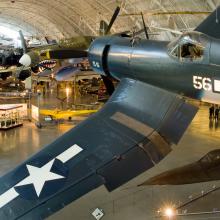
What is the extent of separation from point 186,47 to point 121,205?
302cm

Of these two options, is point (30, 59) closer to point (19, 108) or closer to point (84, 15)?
point (19, 108)

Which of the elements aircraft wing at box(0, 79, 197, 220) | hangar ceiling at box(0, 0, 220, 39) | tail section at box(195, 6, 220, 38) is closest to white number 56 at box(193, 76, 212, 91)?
aircraft wing at box(0, 79, 197, 220)

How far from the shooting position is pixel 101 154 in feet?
16.0

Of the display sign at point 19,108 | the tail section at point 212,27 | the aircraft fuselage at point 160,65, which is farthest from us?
the display sign at point 19,108

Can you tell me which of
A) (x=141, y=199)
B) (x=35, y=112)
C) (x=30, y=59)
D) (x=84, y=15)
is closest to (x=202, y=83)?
(x=141, y=199)

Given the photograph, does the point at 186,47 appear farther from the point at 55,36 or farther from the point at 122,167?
the point at 55,36

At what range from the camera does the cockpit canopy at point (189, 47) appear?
559cm

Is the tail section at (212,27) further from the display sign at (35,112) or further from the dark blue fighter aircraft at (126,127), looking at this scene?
the display sign at (35,112)

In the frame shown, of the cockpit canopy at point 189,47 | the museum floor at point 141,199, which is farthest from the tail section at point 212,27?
the museum floor at point 141,199

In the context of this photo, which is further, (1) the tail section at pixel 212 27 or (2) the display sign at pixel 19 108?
(2) the display sign at pixel 19 108

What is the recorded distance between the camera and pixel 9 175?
179 inches

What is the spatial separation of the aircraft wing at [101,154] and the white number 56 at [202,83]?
505 millimetres

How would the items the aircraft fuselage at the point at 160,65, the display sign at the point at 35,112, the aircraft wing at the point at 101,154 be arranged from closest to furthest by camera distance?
the aircraft wing at the point at 101,154 < the aircraft fuselage at the point at 160,65 < the display sign at the point at 35,112

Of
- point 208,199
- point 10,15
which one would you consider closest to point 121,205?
point 208,199
